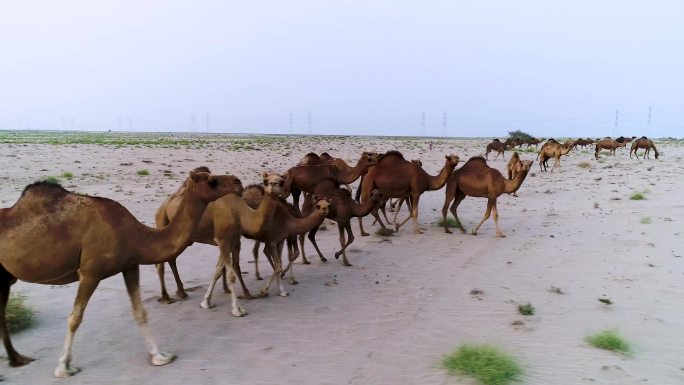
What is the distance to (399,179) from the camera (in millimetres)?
12734

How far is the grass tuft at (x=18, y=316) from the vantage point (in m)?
6.02

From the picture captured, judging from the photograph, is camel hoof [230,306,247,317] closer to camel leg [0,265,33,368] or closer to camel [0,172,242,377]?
camel [0,172,242,377]

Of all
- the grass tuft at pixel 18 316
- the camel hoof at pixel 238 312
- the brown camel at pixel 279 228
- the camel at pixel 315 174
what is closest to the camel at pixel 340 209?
the brown camel at pixel 279 228

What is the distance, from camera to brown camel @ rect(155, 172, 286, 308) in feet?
22.6

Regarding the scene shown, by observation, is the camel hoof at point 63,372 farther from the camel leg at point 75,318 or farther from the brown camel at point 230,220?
the brown camel at point 230,220

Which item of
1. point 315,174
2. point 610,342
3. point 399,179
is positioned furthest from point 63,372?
point 399,179

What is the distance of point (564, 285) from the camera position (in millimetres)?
8102

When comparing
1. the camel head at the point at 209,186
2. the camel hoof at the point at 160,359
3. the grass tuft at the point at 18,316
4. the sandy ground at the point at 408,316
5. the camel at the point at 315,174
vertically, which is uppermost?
the camel head at the point at 209,186

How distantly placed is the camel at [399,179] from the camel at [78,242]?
758 centimetres

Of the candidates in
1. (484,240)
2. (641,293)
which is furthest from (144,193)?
(641,293)

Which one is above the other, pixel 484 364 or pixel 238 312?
pixel 484 364

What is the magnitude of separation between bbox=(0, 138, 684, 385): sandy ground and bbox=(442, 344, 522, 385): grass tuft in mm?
155

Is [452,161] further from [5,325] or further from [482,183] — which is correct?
[5,325]

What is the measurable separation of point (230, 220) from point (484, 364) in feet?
12.7
